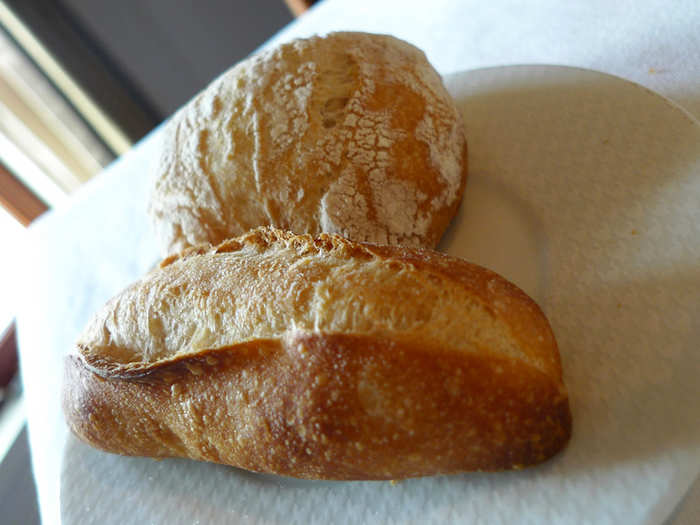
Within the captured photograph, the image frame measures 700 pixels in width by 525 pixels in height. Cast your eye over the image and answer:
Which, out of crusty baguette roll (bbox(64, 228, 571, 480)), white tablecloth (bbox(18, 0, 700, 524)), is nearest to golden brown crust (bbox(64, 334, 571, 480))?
crusty baguette roll (bbox(64, 228, 571, 480))

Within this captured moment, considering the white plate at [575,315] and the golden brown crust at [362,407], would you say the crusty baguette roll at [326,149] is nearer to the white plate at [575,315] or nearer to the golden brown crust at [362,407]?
the white plate at [575,315]

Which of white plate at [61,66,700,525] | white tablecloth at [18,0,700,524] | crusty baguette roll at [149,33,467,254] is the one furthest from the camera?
white tablecloth at [18,0,700,524]

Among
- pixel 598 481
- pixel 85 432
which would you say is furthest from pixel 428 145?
pixel 85 432

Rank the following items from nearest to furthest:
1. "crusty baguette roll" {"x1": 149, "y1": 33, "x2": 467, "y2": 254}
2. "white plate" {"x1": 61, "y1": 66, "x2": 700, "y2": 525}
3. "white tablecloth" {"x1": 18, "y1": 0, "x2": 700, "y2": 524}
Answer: "white plate" {"x1": 61, "y1": 66, "x2": 700, "y2": 525}, "crusty baguette roll" {"x1": 149, "y1": 33, "x2": 467, "y2": 254}, "white tablecloth" {"x1": 18, "y1": 0, "x2": 700, "y2": 524}

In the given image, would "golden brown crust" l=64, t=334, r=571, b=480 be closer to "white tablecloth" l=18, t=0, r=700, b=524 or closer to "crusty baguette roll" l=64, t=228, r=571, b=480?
"crusty baguette roll" l=64, t=228, r=571, b=480

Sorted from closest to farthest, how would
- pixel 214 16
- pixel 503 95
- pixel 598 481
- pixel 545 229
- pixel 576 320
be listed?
pixel 598 481 → pixel 576 320 → pixel 545 229 → pixel 503 95 → pixel 214 16

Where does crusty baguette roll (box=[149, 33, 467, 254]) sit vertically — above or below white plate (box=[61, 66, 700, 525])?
above

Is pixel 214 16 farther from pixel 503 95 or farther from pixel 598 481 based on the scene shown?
pixel 598 481
